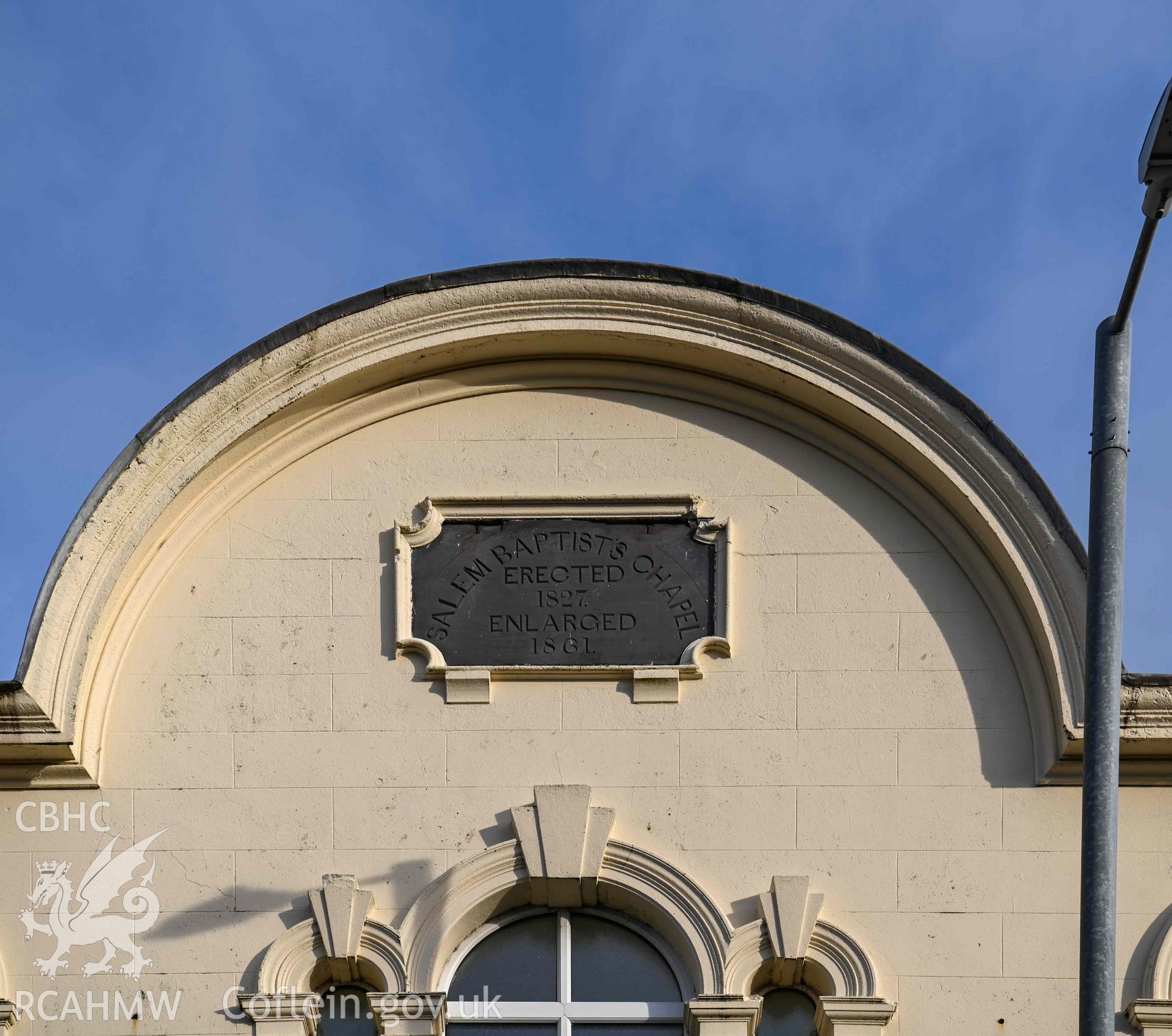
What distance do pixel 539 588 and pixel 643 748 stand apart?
3.73 ft

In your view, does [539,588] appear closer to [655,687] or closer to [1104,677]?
[655,687]

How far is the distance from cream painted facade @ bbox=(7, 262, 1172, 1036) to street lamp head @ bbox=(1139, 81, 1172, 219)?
11.8 ft

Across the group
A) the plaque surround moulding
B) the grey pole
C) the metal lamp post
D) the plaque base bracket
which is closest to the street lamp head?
the metal lamp post

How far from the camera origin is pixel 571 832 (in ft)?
32.9

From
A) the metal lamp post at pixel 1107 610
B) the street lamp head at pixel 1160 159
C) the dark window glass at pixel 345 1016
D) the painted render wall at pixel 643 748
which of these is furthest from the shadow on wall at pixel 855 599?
the street lamp head at pixel 1160 159

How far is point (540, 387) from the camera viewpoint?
11.1 meters

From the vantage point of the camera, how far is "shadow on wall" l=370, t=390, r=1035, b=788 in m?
10.2

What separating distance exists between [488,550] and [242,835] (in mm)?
2172

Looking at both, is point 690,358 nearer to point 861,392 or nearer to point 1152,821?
point 861,392

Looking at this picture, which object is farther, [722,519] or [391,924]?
[722,519]

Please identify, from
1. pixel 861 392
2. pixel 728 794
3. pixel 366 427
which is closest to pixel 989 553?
pixel 861 392

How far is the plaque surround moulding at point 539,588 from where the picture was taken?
10312 mm

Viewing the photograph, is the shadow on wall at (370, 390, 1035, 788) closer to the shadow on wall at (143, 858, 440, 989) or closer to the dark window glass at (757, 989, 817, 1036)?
the shadow on wall at (143, 858, 440, 989)

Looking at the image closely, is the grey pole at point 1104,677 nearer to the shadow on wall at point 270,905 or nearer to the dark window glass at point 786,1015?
the dark window glass at point 786,1015
